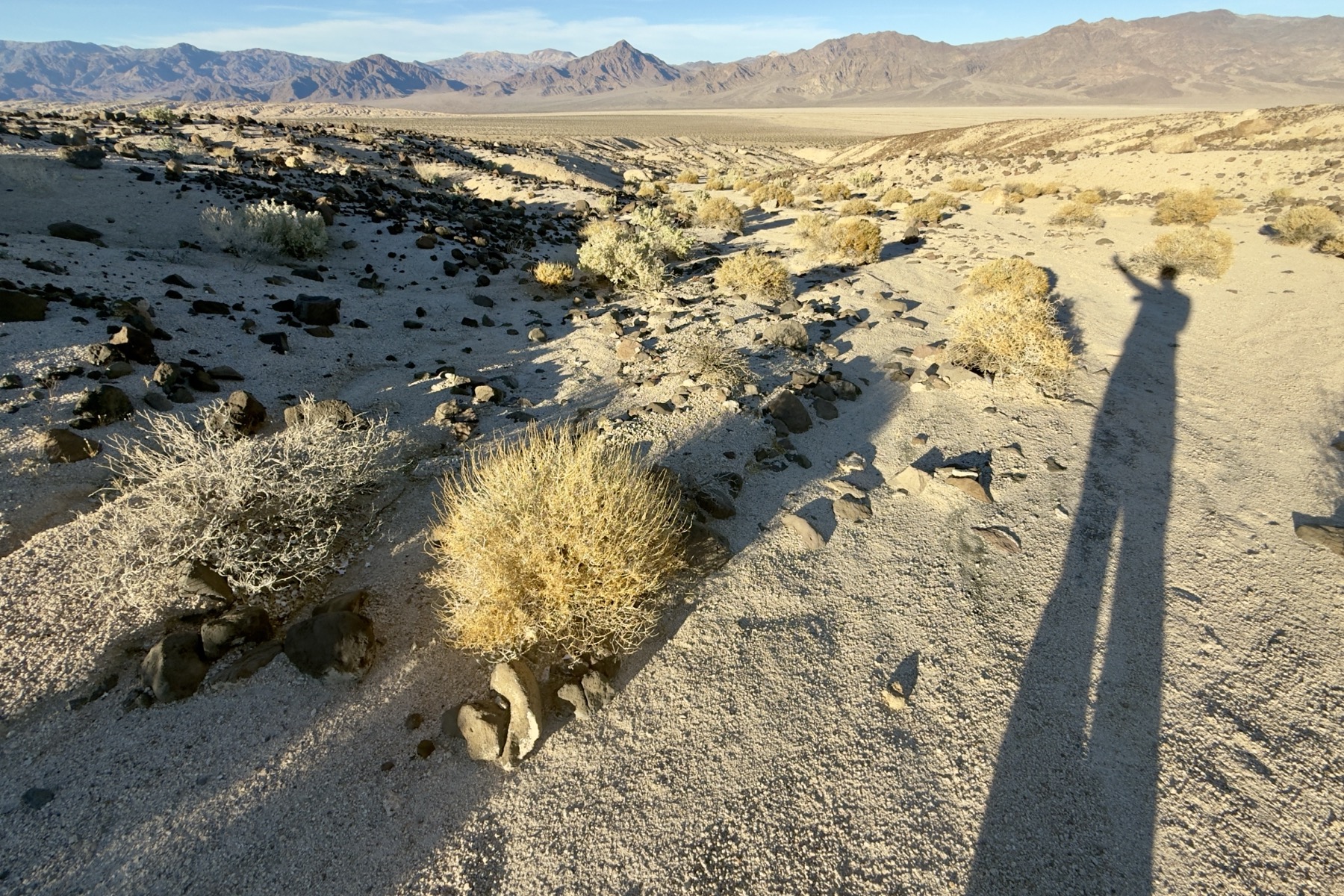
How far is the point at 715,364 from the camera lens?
6.95 meters

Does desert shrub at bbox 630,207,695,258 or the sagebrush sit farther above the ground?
desert shrub at bbox 630,207,695,258

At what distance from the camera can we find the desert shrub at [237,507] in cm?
364

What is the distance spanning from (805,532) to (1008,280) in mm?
8041

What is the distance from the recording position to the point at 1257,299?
10047 mm

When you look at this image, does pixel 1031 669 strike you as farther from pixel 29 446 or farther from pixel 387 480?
pixel 29 446

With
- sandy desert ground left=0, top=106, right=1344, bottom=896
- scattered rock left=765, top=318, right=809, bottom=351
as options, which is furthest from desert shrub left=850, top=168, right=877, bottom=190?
scattered rock left=765, top=318, right=809, bottom=351

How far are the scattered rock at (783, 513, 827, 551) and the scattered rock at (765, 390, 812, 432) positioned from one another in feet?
5.21

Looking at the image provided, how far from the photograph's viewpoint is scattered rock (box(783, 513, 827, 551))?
453cm

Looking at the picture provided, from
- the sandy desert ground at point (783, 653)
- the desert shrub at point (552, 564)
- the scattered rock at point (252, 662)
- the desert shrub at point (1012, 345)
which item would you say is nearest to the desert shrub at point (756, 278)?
the sandy desert ground at point (783, 653)

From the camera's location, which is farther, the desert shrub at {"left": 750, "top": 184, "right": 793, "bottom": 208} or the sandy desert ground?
the desert shrub at {"left": 750, "top": 184, "right": 793, "bottom": 208}

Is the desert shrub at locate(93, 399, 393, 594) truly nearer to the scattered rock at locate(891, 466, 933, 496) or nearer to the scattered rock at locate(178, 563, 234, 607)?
the scattered rock at locate(178, 563, 234, 607)

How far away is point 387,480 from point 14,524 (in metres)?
2.31

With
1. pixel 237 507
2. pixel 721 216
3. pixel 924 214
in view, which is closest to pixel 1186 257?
pixel 924 214

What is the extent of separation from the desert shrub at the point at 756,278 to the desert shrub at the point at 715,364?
2.94 m
